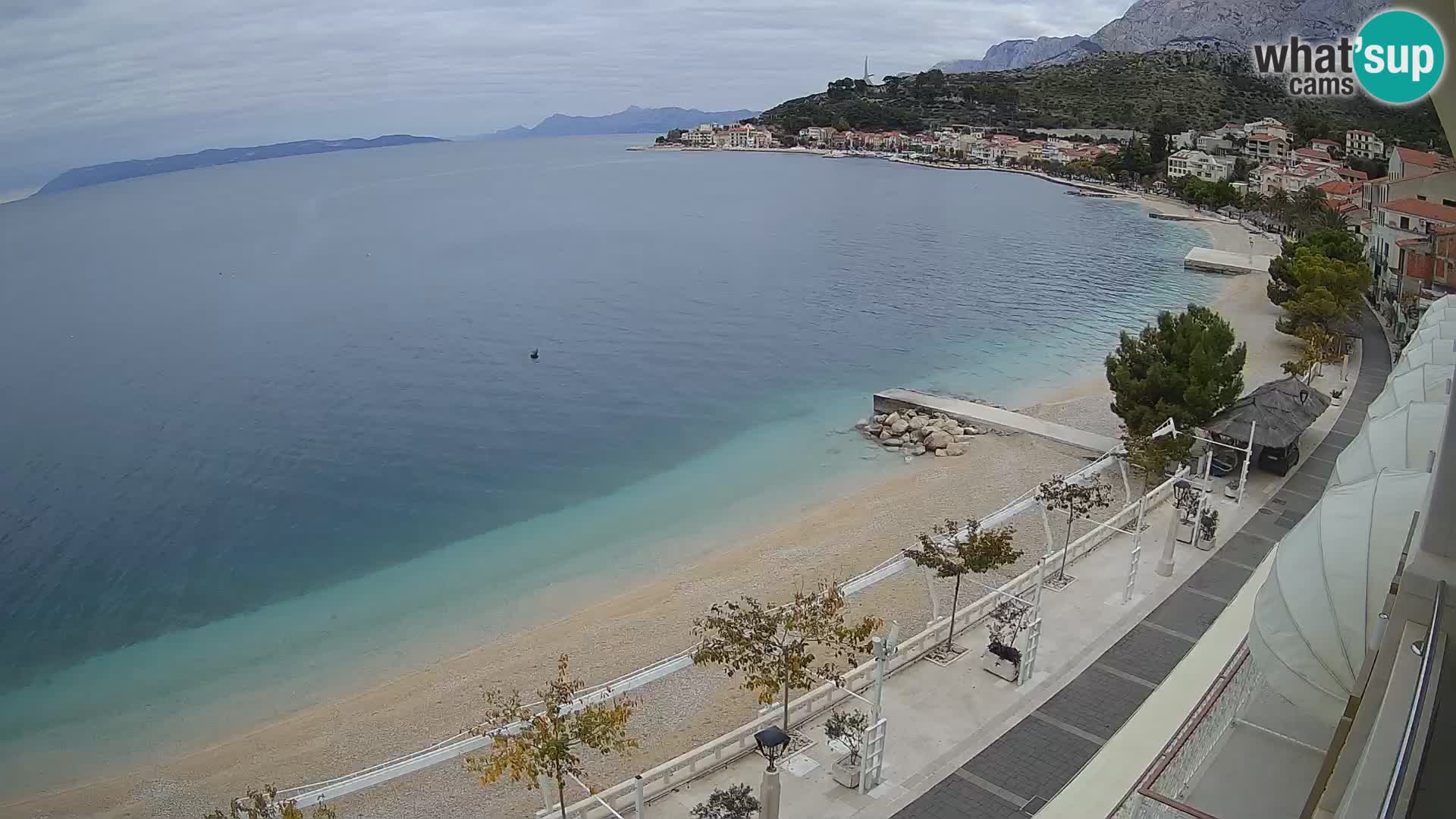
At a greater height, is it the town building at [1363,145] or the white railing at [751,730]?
the town building at [1363,145]

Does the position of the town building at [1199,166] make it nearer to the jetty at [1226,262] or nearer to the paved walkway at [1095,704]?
the jetty at [1226,262]

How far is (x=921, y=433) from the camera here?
2658 cm

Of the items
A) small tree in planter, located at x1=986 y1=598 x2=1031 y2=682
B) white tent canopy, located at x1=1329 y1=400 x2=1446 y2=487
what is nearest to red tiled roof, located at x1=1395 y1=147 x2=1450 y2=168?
small tree in planter, located at x1=986 y1=598 x2=1031 y2=682

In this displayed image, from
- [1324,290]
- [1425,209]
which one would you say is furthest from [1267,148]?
[1324,290]

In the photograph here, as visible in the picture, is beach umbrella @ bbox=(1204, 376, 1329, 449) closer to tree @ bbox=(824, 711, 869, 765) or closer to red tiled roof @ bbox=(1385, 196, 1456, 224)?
tree @ bbox=(824, 711, 869, 765)

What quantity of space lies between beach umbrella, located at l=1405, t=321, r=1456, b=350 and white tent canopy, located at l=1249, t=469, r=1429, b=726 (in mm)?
8931

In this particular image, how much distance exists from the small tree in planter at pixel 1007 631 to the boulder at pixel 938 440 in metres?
11.6

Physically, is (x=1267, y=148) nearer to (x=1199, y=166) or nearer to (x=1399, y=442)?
(x=1199, y=166)

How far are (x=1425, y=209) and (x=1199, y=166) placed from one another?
195ft

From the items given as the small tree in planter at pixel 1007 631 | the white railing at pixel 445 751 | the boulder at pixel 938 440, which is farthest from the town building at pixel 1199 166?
the white railing at pixel 445 751

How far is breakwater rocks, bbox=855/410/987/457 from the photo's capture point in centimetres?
2569

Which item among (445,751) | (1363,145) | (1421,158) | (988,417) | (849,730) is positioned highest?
(1363,145)

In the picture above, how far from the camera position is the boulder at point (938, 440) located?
25.6 m

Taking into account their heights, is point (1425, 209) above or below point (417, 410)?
above
